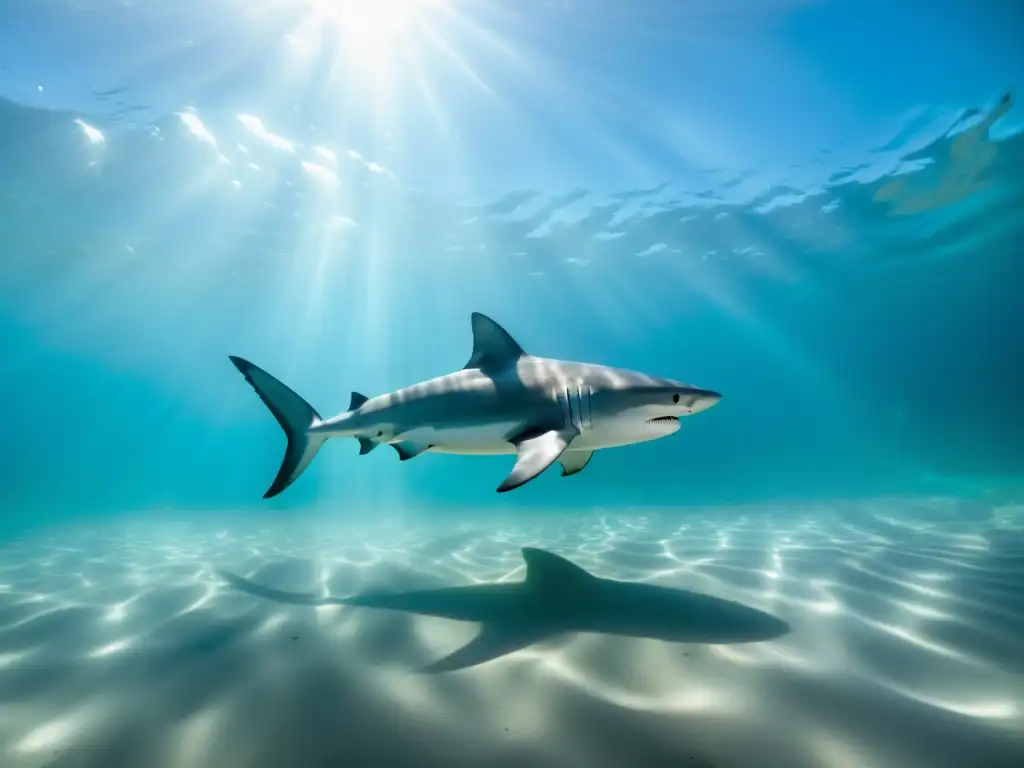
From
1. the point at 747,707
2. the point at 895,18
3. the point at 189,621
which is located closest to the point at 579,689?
the point at 747,707

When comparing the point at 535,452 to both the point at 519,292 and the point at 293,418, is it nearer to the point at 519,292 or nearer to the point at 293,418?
the point at 293,418

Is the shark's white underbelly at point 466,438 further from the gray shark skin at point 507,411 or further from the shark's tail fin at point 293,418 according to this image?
the shark's tail fin at point 293,418

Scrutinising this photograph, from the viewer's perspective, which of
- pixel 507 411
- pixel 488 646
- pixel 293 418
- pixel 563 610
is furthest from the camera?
pixel 293 418

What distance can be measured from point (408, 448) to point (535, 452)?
169 centimetres

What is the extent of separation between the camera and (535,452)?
11.2ft

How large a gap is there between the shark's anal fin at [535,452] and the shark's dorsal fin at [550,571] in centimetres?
114

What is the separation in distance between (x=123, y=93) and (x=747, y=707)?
2347 centimetres

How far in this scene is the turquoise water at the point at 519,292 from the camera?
6.51 feet

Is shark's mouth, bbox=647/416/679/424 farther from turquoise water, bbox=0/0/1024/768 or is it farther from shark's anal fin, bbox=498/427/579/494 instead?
turquoise water, bbox=0/0/1024/768

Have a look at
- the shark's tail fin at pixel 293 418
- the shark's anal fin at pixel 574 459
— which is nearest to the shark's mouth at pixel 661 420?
the shark's anal fin at pixel 574 459

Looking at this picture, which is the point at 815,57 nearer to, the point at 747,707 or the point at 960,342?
the point at 747,707

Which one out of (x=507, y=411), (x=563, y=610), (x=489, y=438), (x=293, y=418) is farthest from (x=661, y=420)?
(x=293, y=418)

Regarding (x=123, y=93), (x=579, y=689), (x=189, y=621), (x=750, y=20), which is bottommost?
(x=189, y=621)

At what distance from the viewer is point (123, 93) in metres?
16.2
